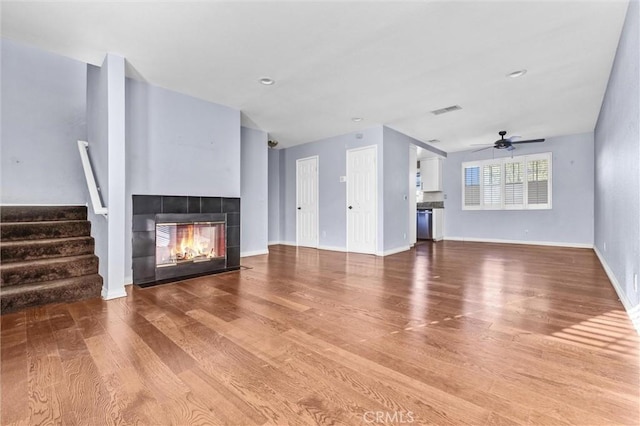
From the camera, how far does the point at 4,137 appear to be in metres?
3.87

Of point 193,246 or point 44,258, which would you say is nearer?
point 44,258

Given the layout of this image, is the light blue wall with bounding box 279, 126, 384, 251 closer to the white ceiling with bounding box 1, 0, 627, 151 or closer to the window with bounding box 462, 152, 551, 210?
the white ceiling with bounding box 1, 0, 627, 151

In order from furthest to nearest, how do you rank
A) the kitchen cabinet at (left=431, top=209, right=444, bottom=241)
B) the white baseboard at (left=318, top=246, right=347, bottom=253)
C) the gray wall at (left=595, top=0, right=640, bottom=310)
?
the kitchen cabinet at (left=431, top=209, right=444, bottom=241), the white baseboard at (left=318, top=246, right=347, bottom=253), the gray wall at (left=595, top=0, right=640, bottom=310)

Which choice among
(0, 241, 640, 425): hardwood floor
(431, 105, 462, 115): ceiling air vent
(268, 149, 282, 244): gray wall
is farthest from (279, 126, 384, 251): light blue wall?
(0, 241, 640, 425): hardwood floor

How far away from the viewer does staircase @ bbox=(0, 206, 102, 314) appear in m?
2.77

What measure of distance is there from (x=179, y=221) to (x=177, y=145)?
3.44ft

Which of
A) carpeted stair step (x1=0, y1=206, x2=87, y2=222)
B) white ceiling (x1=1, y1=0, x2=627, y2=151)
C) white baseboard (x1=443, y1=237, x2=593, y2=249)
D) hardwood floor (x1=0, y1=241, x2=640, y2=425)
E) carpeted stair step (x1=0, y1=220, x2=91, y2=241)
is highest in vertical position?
white ceiling (x1=1, y1=0, x2=627, y2=151)

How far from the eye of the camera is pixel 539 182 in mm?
7145

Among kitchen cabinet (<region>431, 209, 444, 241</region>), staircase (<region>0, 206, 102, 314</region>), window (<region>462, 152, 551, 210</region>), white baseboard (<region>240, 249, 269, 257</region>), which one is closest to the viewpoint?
staircase (<region>0, 206, 102, 314</region>)

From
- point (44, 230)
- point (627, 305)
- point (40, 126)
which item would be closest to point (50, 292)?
point (44, 230)

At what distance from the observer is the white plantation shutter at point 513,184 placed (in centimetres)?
738

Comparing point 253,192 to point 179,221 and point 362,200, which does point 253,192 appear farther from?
point 362,200

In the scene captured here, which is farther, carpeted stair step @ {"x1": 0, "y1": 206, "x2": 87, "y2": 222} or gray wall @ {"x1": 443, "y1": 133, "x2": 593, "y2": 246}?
gray wall @ {"x1": 443, "y1": 133, "x2": 593, "y2": 246}

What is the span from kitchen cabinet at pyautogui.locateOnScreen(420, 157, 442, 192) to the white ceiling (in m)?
3.65
